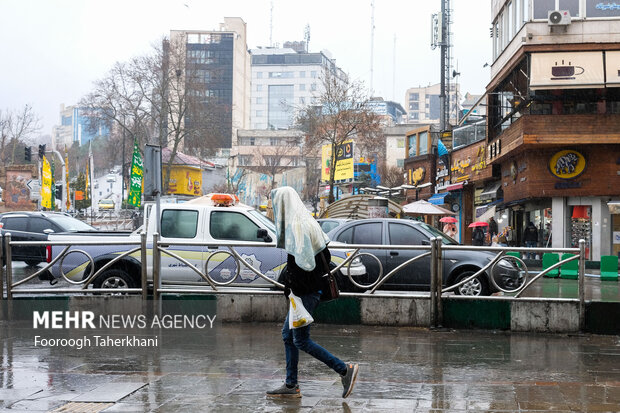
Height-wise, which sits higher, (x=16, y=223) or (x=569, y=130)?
(x=569, y=130)

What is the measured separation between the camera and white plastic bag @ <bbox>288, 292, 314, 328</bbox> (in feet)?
20.7

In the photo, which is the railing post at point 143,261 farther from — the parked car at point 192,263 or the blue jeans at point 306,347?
the blue jeans at point 306,347

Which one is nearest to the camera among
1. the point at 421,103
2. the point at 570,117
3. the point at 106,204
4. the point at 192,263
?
the point at 192,263

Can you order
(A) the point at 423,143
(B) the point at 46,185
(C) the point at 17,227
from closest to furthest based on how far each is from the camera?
(C) the point at 17,227 → (B) the point at 46,185 → (A) the point at 423,143

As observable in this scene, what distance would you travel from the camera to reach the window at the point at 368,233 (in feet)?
46.5

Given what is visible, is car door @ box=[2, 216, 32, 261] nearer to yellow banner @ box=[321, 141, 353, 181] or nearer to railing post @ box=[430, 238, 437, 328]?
railing post @ box=[430, 238, 437, 328]

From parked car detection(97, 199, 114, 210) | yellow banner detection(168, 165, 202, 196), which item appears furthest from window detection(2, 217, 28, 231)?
parked car detection(97, 199, 114, 210)

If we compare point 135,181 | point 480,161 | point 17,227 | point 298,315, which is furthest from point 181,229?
point 480,161

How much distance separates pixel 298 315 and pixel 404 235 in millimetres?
7934

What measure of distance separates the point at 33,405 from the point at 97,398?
50 centimetres

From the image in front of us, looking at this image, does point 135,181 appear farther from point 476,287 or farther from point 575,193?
point 476,287

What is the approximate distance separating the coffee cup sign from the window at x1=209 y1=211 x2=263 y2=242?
17.3m

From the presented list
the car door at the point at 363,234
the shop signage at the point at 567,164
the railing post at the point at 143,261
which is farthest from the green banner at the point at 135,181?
the railing post at the point at 143,261

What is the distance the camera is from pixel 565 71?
26484mm
